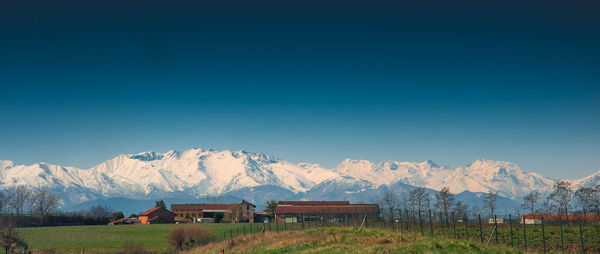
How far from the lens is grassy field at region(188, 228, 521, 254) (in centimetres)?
3023

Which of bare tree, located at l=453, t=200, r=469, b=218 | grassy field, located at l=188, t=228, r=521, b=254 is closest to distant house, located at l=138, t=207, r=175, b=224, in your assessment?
bare tree, located at l=453, t=200, r=469, b=218

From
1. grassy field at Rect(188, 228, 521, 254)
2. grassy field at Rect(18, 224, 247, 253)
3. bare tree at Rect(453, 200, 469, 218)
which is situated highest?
grassy field at Rect(188, 228, 521, 254)

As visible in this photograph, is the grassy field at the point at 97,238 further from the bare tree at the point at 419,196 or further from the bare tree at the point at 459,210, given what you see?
the bare tree at the point at 419,196

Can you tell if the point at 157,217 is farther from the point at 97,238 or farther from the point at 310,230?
the point at 310,230

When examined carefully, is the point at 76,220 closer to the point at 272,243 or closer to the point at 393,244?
the point at 272,243

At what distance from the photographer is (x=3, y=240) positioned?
69562 millimetres

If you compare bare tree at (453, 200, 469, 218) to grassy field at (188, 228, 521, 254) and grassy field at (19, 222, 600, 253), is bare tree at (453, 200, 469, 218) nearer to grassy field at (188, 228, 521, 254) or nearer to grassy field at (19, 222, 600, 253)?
grassy field at (19, 222, 600, 253)

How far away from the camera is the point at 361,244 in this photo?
34.5 meters

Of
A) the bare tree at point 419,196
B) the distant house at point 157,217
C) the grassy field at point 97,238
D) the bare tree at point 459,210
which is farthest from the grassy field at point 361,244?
the distant house at point 157,217

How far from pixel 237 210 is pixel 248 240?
11067cm

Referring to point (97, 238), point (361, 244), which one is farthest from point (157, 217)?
point (361, 244)

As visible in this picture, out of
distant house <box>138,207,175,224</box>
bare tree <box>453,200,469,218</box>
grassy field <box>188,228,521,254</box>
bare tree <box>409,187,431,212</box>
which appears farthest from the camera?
distant house <box>138,207,175,224</box>

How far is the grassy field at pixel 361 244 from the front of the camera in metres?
30.2

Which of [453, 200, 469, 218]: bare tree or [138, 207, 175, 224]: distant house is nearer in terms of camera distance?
[453, 200, 469, 218]: bare tree
